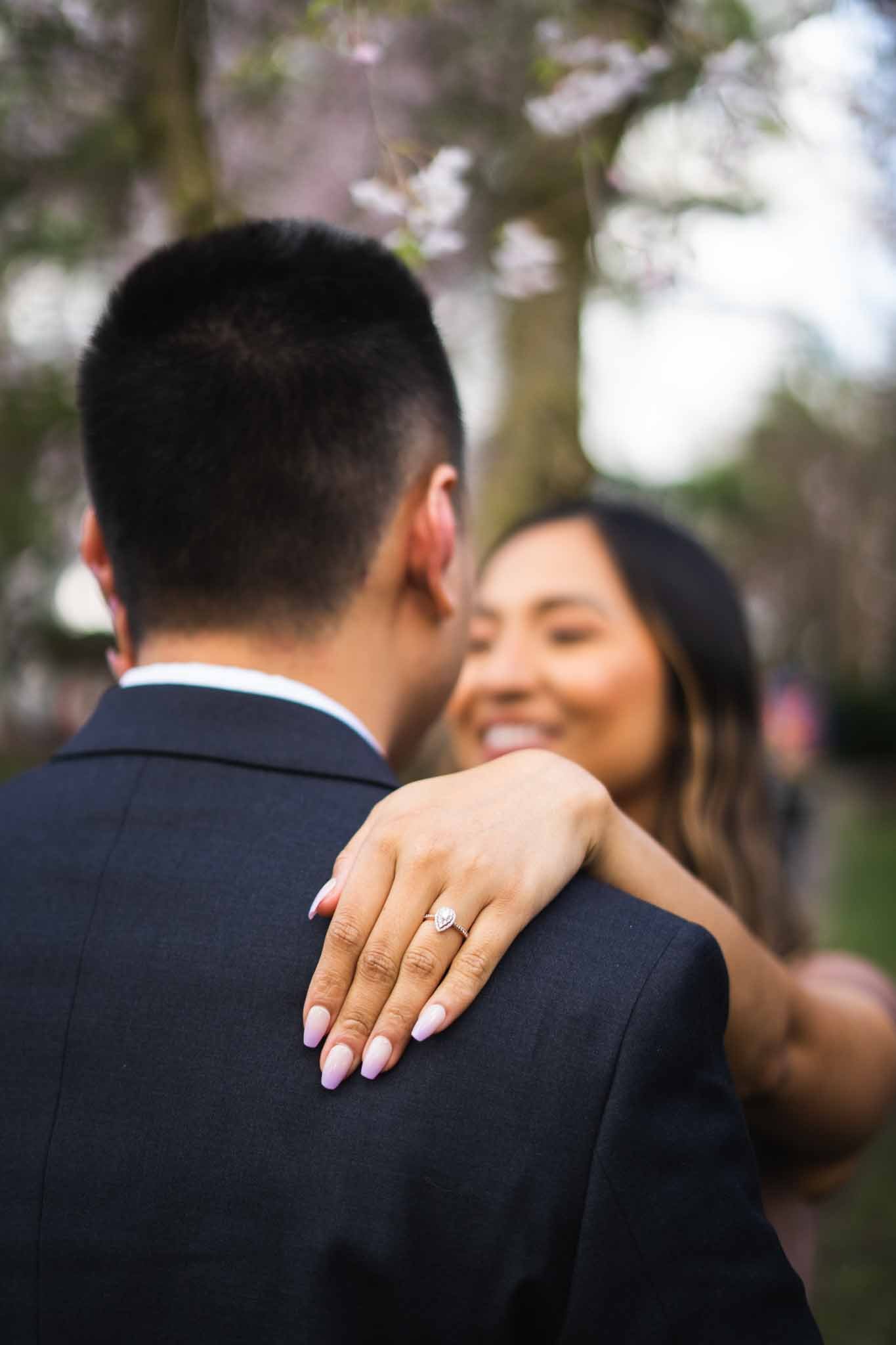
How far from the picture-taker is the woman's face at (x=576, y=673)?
2.89m

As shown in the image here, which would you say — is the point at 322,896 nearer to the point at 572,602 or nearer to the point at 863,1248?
the point at 572,602

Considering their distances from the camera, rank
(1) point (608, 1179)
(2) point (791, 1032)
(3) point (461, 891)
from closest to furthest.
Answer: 1. (1) point (608, 1179)
2. (3) point (461, 891)
3. (2) point (791, 1032)

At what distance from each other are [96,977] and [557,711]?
1752 mm

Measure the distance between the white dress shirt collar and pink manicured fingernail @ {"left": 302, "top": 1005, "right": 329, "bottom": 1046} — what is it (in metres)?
0.43

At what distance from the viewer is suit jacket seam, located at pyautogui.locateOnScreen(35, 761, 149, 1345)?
4.08ft

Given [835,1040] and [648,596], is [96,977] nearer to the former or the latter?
[835,1040]

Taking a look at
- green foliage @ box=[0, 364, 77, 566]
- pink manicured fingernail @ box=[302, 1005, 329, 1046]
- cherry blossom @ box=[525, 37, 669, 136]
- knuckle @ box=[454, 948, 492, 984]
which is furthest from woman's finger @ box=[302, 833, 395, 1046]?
green foliage @ box=[0, 364, 77, 566]

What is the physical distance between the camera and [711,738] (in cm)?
295

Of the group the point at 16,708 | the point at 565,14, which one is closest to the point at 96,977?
the point at 565,14

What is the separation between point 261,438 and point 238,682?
12.4 inches

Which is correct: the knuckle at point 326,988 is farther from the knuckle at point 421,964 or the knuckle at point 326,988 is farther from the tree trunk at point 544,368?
the tree trunk at point 544,368

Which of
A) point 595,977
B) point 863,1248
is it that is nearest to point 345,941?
point 595,977

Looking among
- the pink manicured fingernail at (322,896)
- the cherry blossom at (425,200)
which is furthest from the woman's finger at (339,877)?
the cherry blossom at (425,200)

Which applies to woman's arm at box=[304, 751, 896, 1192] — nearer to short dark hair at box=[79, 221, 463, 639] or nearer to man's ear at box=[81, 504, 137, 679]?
short dark hair at box=[79, 221, 463, 639]
